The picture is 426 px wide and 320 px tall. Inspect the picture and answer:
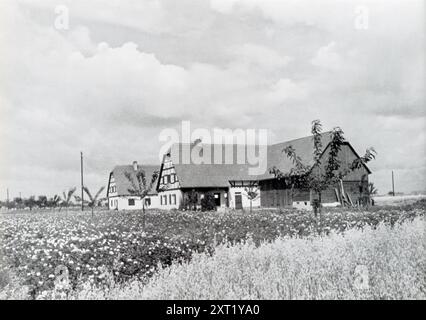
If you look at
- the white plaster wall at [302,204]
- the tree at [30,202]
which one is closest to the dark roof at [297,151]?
the white plaster wall at [302,204]

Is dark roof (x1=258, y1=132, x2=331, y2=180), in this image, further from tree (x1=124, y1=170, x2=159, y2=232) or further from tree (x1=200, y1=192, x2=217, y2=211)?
tree (x1=124, y1=170, x2=159, y2=232)

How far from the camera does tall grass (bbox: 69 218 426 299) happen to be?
6441 millimetres

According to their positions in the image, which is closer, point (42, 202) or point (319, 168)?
point (319, 168)

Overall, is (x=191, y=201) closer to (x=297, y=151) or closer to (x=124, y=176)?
(x=297, y=151)

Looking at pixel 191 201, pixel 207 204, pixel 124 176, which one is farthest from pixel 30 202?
pixel 124 176

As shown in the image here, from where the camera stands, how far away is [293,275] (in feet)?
22.7

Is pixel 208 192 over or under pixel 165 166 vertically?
under

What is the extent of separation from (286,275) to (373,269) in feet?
5.26

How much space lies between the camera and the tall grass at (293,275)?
21.1ft

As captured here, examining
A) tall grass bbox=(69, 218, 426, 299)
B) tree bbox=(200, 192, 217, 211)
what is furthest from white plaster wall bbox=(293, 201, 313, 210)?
tall grass bbox=(69, 218, 426, 299)

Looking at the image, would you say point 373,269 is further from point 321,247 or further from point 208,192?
point 208,192

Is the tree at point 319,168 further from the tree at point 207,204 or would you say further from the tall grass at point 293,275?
the tree at point 207,204
